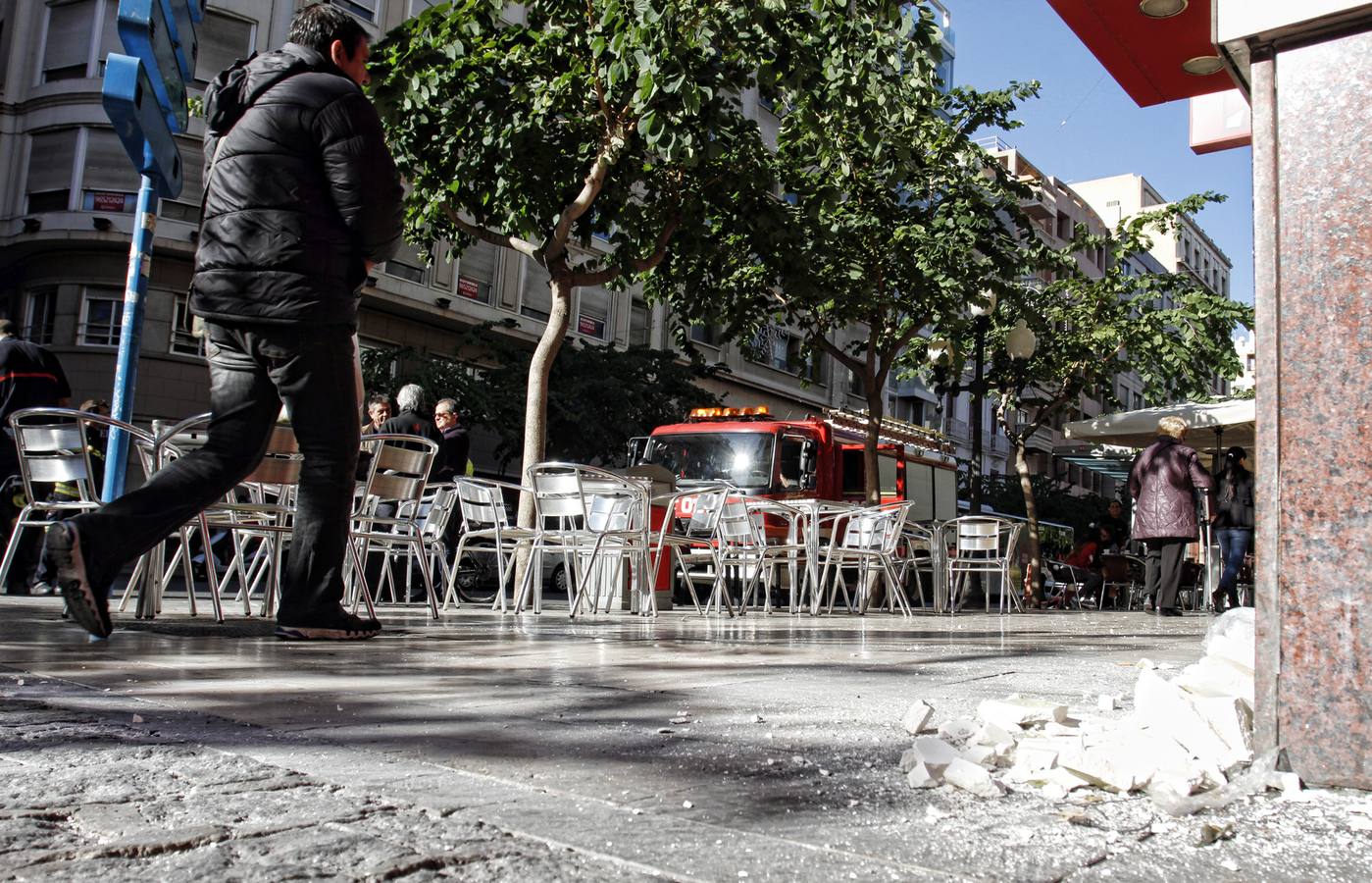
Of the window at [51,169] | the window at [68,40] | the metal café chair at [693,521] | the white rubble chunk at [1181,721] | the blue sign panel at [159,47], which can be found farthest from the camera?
the window at [68,40]

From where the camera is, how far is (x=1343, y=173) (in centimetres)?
193

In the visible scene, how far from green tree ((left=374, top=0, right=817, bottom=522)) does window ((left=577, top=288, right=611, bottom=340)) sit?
1996 centimetres

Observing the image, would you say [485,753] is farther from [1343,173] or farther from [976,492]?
[976,492]

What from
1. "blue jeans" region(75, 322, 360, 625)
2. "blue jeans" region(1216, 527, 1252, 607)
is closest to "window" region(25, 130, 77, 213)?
"blue jeans" region(1216, 527, 1252, 607)

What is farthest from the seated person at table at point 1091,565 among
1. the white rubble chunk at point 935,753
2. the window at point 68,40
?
the window at point 68,40

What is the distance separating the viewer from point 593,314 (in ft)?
105

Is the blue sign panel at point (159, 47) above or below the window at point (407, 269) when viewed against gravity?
below

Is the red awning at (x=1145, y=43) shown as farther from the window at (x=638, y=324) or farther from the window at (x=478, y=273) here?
the window at (x=638, y=324)

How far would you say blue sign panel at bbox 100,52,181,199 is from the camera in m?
5.20

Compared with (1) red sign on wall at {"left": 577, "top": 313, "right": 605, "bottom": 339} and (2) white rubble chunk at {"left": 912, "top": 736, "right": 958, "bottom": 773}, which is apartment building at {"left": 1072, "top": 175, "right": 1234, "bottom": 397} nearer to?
(1) red sign on wall at {"left": 577, "top": 313, "right": 605, "bottom": 339}

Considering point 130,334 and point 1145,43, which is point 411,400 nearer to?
point 130,334

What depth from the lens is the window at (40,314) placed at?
75.0ft

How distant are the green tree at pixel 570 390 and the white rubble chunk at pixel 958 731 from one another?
64.5 feet

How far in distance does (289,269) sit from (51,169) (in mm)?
23340
